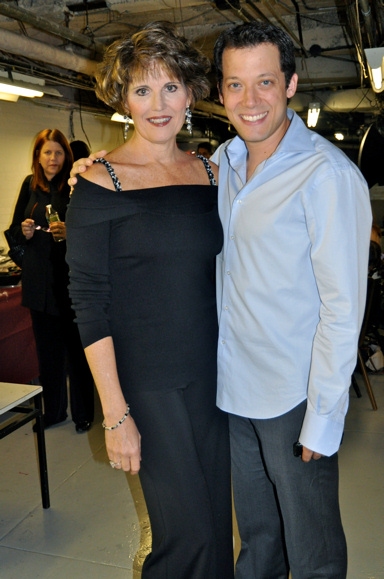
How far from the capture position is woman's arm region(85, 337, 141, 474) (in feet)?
5.13

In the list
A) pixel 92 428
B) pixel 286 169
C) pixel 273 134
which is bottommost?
pixel 92 428

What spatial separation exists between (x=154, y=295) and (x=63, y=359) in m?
2.46

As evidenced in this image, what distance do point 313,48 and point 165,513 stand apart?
606 centimetres

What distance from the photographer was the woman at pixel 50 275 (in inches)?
145

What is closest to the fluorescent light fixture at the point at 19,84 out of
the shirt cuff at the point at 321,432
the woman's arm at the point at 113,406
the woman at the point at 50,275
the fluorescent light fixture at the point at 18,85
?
the fluorescent light fixture at the point at 18,85

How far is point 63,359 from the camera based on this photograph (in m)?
3.89

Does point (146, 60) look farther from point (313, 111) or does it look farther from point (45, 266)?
point (313, 111)

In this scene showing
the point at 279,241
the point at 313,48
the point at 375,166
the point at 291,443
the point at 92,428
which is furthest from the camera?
the point at 313,48

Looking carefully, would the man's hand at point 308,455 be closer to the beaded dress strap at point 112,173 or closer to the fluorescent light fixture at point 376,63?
the beaded dress strap at point 112,173

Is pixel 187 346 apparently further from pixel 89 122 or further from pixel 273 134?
pixel 89 122

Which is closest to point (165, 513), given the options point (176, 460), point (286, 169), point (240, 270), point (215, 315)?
point (176, 460)

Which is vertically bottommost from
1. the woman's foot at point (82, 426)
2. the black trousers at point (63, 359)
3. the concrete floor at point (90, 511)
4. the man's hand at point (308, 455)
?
the concrete floor at point (90, 511)

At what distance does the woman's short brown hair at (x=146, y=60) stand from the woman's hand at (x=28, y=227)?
2104mm

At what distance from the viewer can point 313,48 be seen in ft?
21.5
